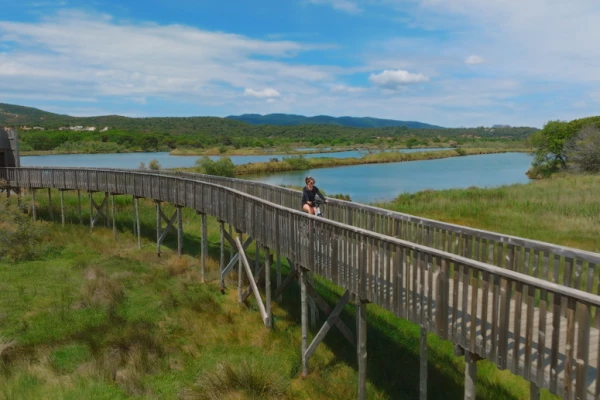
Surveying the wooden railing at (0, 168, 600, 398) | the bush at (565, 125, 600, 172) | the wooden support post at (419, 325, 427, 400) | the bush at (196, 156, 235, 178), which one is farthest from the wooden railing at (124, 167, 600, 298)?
the bush at (565, 125, 600, 172)

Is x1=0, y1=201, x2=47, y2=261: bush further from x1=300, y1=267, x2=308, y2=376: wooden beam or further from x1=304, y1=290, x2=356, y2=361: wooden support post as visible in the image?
x1=304, y1=290, x2=356, y2=361: wooden support post

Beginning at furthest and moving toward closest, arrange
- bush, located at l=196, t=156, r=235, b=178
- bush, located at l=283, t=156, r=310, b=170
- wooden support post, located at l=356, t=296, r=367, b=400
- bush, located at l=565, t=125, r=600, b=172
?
1. bush, located at l=283, t=156, r=310, b=170
2. bush, located at l=196, t=156, r=235, b=178
3. bush, located at l=565, t=125, r=600, b=172
4. wooden support post, located at l=356, t=296, r=367, b=400

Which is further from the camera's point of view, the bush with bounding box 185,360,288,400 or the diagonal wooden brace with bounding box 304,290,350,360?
the diagonal wooden brace with bounding box 304,290,350,360

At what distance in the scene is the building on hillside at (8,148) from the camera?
28.8m

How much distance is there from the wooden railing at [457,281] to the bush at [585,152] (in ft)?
143

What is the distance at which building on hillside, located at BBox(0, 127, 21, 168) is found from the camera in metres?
28.8

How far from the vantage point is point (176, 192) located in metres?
18.1

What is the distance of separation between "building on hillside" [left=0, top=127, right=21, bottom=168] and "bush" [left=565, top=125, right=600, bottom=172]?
50703mm

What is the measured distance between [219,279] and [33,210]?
48.4ft

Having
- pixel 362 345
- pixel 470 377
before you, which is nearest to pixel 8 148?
pixel 362 345

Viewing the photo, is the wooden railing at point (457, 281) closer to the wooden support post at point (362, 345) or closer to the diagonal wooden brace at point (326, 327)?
the wooden support post at point (362, 345)

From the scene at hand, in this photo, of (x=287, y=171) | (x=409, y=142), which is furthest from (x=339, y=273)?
(x=409, y=142)

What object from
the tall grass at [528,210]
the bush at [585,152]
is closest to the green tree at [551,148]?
the bush at [585,152]

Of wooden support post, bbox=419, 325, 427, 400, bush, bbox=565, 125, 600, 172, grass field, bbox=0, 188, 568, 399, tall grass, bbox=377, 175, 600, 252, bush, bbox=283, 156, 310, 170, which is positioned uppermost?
bush, bbox=565, 125, 600, 172
